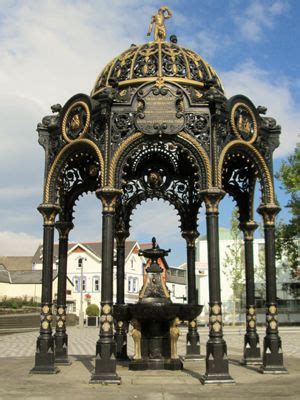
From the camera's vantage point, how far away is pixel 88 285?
76875mm

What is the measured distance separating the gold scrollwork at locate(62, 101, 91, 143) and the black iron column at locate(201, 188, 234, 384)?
3.67m

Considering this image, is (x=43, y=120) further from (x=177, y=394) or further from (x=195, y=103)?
(x=177, y=394)

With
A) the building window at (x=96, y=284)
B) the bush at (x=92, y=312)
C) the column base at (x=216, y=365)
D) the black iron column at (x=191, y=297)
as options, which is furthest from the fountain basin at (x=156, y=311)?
the building window at (x=96, y=284)

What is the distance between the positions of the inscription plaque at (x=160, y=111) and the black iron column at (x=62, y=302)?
16.5 feet

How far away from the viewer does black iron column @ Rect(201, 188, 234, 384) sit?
11.5m

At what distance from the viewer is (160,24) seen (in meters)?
16.0

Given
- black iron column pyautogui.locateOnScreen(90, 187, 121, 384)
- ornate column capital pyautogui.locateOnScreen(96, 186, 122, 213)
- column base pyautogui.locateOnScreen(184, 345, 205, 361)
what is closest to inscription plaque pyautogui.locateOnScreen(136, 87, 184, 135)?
ornate column capital pyautogui.locateOnScreen(96, 186, 122, 213)

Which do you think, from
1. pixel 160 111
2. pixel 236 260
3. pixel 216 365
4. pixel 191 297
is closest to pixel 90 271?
pixel 236 260

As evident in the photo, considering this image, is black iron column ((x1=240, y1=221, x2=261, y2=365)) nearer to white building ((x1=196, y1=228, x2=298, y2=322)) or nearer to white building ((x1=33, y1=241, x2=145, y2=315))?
white building ((x1=196, y1=228, x2=298, y2=322))

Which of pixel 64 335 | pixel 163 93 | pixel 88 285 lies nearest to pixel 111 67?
pixel 163 93

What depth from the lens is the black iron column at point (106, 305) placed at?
37.9 feet

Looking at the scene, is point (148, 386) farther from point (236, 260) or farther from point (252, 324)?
point (236, 260)

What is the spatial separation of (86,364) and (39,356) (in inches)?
109

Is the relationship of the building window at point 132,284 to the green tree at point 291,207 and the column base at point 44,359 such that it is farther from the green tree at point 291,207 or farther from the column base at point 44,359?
the column base at point 44,359
